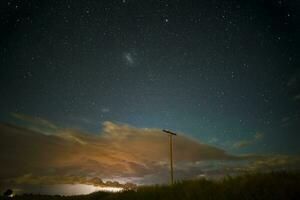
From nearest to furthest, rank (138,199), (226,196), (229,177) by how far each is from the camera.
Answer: (226,196)
(229,177)
(138,199)

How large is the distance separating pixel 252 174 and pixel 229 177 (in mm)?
1704

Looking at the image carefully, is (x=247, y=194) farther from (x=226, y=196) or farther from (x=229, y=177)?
(x=229, y=177)

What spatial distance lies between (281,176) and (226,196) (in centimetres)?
369

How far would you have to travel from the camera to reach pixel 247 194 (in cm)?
1184

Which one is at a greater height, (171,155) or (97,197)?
(171,155)

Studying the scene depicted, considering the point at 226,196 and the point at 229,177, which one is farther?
the point at 229,177

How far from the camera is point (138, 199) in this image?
19609 mm

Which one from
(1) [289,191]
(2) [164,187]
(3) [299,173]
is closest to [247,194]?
(1) [289,191]

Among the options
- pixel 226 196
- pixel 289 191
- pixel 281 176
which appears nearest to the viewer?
pixel 289 191

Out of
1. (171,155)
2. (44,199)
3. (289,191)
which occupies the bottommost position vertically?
(44,199)

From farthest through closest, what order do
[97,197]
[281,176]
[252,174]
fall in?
Answer: [97,197] < [252,174] < [281,176]

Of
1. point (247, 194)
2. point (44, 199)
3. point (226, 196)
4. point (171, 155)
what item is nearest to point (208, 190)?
point (226, 196)

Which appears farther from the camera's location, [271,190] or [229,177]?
[229,177]

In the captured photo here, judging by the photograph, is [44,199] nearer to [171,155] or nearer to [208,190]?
[171,155]
